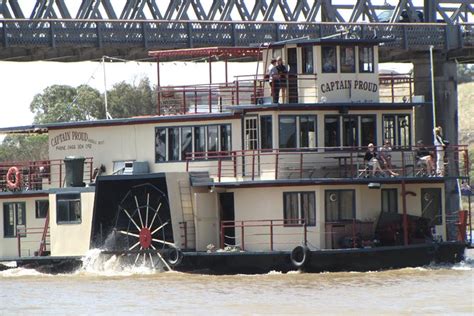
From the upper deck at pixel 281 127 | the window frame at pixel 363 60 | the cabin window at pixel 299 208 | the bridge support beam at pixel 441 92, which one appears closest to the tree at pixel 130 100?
the bridge support beam at pixel 441 92

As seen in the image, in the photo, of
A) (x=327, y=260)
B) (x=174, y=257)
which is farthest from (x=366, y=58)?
(x=174, y=257)

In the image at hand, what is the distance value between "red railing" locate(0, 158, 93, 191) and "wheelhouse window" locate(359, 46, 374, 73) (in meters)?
7.72

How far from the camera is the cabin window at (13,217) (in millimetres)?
47750

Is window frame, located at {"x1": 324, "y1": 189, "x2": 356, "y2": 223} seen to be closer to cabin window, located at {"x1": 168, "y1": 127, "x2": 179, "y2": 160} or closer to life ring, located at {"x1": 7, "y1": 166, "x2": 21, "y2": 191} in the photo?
cabin window, located at {"x1": 168, "y1": 127, "x2": 179, "y2": 160}

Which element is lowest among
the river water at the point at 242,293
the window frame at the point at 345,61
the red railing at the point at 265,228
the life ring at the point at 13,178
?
the river water at the point at 242,293

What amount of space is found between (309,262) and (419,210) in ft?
13.6

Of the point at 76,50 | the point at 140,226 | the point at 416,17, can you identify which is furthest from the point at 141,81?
the point at 140,226

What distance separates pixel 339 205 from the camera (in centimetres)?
4309

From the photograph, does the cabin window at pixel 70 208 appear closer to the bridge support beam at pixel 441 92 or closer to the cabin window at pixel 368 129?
the cabin window at pixel 368 129

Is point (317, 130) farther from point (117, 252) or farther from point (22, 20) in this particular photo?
point (22, 20)

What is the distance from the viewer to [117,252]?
44.1 m

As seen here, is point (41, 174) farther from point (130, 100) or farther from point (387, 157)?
point (130, 100)

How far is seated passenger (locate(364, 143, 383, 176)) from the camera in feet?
140

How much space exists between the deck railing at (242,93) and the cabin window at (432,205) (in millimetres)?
2388
